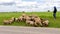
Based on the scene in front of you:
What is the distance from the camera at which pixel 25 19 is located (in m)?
31.2

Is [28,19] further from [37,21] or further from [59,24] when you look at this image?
[59,24]

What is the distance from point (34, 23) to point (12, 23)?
398 cm

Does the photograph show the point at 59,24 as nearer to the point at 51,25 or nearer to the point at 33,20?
the point at 51,25

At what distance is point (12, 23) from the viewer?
31.0 meters

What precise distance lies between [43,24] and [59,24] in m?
2.02

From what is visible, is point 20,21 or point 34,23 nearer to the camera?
point 34,23

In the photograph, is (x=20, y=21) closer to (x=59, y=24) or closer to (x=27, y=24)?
(x=27, y=24)

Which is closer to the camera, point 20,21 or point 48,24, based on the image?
point 48,24

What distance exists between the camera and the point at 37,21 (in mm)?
28906

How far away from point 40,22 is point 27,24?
5.81 ft

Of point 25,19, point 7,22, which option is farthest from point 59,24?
point 7,22

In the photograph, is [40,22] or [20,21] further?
[20,21]

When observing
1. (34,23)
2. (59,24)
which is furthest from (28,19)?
(59,24)

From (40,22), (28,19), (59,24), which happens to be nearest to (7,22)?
(28,19)
